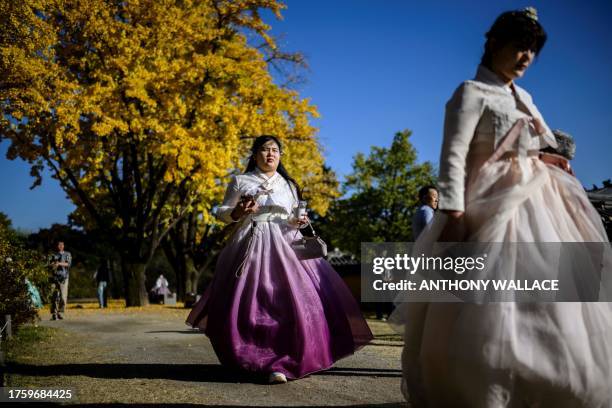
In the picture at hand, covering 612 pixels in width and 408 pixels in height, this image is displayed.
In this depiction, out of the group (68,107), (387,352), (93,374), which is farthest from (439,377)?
(68,107)

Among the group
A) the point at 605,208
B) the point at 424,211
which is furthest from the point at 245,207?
the point at 605,208

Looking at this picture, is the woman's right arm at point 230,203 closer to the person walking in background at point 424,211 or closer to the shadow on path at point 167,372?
the shadow on path at point 167,372

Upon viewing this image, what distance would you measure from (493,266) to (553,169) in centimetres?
73

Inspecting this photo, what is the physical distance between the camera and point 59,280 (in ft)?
49.2

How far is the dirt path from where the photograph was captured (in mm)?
4383

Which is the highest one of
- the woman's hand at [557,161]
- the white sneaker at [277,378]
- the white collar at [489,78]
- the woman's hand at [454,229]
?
the white collar at [489,78]

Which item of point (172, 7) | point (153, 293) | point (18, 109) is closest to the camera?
point (18, 109)

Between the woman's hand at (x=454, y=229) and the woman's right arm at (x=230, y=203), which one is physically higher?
the woman's right arm at (x=230, y=203)

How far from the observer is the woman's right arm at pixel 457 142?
2822 mm

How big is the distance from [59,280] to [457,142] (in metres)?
14.0

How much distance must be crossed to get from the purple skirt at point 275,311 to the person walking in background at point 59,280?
9774 millimetres

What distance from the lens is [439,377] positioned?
2.75 meters

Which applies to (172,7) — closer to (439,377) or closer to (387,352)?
(387,352)

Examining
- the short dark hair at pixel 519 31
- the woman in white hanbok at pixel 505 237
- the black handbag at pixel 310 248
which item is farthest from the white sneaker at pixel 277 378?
the short dark hair at pixel 519 31
